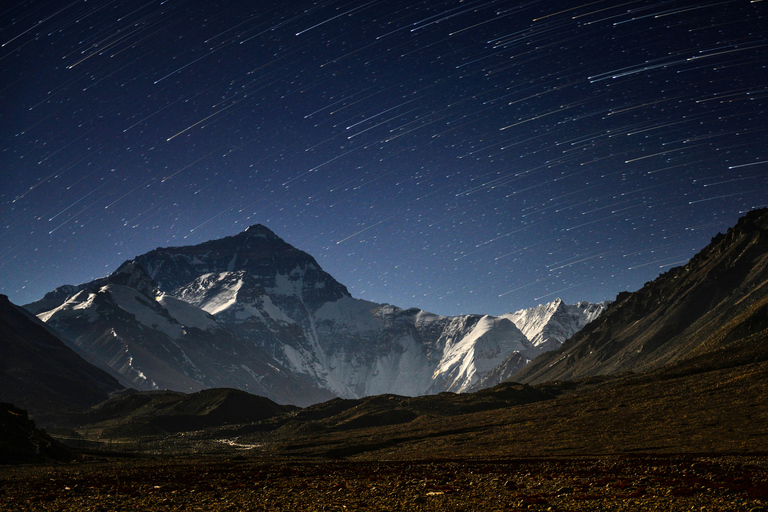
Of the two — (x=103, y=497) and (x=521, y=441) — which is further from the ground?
(x=103, y=497)

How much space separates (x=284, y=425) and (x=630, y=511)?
160513 mm

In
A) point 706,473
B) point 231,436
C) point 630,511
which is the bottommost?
point 231,436

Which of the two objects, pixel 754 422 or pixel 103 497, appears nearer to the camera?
pixel 103 497

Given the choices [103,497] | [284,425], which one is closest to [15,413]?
[103,497]

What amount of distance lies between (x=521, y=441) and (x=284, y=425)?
319ft

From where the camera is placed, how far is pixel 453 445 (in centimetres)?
9644

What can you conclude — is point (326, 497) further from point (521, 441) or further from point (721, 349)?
point (721, 349)

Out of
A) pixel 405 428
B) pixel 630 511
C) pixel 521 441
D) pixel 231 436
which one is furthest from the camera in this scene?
pixel 231 436

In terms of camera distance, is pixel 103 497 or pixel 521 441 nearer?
pixel 103 497

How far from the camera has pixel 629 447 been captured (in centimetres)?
7119

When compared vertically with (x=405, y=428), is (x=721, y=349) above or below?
above

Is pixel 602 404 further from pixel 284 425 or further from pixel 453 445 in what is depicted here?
pixel 284 425

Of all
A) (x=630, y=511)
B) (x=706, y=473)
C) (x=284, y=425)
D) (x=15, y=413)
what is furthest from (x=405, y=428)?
(x=630, y=511)

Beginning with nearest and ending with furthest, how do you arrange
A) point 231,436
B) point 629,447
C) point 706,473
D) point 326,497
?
point 326,497 < point 706,473 < point 629,447 < point 231,436
